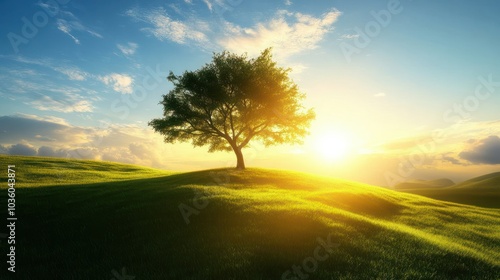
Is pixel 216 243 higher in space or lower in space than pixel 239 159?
lower

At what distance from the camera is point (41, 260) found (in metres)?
10.9

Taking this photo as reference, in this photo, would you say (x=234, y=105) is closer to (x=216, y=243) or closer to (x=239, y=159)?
(x=239, y=159)

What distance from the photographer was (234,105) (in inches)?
1534

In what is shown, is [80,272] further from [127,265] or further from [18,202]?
[18,202]

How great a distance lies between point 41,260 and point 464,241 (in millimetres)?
22940

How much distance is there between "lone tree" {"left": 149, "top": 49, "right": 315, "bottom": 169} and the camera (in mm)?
38094

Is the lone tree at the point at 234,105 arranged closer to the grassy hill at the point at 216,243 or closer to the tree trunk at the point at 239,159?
the tree trunk at the point at 239,159

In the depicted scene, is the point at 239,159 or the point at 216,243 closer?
the point at 216,243

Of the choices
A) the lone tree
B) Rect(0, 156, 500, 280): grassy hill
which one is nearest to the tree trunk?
the lone tree

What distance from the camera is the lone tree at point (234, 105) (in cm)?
3809

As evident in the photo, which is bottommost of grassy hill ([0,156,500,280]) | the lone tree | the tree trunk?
grassy hill ([0,156,500,280])

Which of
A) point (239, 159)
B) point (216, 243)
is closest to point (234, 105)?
point (239, 159)

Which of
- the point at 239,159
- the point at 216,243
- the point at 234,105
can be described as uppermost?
the point at 234,105

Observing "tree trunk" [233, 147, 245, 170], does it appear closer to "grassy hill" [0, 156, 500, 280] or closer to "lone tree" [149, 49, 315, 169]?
"lone tree" [149, 49, 315, 169]
